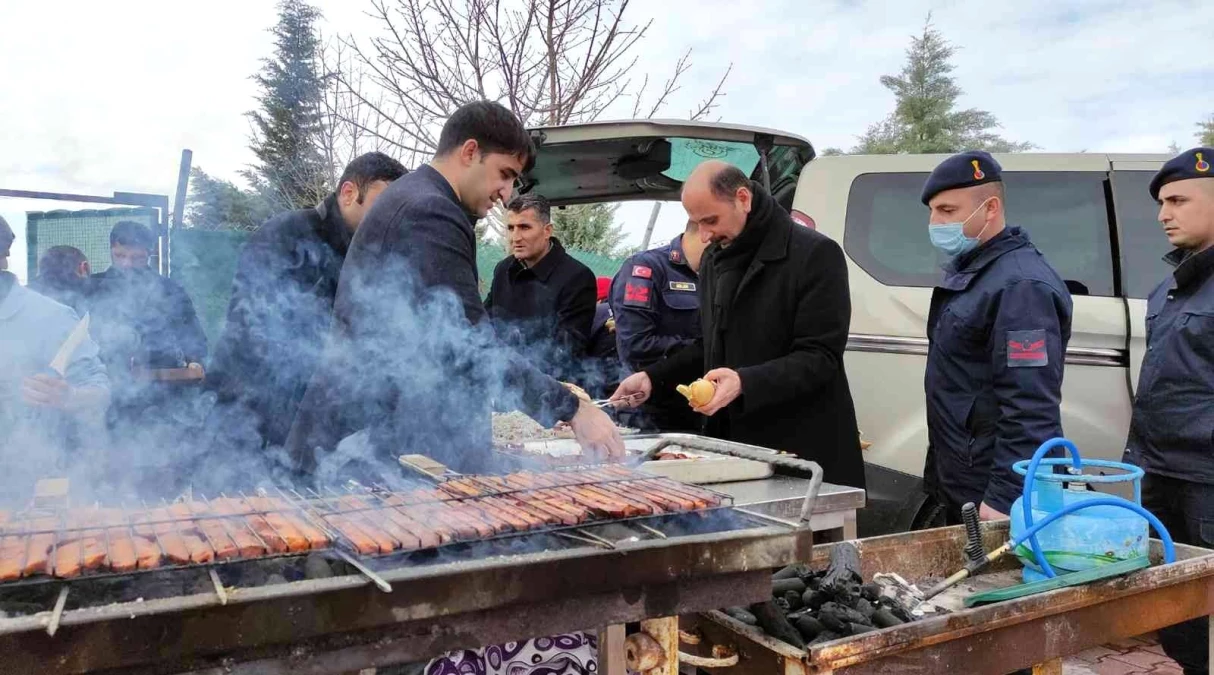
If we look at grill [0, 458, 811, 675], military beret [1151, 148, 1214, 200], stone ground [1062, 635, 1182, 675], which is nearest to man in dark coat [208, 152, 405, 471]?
grill [0, 458, 811, 675]

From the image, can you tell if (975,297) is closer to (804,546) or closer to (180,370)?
(804,546)

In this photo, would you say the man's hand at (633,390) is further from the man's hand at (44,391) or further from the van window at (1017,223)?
the man's hand at (44,391)

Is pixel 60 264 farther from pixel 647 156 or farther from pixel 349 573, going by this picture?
pixel 349 573

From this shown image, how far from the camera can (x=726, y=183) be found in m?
3.49

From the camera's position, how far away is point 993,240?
3275 millimetres

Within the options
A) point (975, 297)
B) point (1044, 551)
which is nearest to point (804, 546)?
point (1044, 551)

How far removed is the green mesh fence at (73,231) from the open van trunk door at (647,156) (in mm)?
3777

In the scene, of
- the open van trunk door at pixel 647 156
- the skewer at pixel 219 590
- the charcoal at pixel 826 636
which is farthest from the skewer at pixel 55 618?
the open van trunk door at pixel 647 156

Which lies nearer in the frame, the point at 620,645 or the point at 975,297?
the point at 620,645

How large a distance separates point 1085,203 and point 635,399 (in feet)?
8.64

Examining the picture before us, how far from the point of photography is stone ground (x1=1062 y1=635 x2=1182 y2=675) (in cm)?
402

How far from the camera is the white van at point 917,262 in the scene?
4.02 m

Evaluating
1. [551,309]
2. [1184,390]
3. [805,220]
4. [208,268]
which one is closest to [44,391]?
[551,309]

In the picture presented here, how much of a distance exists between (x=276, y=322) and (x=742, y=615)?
2.72 meters
